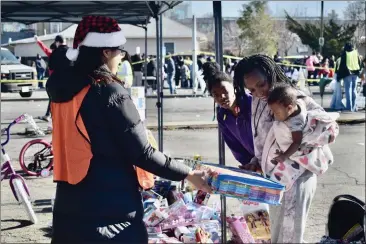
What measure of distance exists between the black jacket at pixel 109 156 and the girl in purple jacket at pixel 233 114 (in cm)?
126

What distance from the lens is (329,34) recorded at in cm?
4244

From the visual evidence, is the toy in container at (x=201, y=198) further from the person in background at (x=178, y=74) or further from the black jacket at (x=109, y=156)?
the person in background at (x=178, y=74)

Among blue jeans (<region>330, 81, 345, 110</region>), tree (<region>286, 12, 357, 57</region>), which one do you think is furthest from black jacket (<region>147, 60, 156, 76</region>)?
tree (<region>286, 12, 357, 57</region>)

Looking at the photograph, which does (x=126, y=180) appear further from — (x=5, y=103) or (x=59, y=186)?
(x=5, y=103)

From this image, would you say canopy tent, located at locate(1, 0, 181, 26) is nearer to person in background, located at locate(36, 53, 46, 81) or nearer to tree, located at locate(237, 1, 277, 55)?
person in background, located at locate(36, 53, 46, 81)

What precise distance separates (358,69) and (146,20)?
800 cm

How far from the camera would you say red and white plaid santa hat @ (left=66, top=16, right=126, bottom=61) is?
295 centimetres

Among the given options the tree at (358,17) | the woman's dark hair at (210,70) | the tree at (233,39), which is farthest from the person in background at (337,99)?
the tree at (233,39)

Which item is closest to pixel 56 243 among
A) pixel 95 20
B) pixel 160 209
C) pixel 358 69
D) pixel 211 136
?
pixel 95 20

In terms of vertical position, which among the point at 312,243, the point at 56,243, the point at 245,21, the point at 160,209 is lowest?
the point at 312,243

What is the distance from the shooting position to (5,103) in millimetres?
21625

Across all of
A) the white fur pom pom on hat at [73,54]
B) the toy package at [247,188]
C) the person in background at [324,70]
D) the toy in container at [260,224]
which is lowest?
the toy in container at [260,224]

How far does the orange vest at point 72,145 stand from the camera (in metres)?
2.83

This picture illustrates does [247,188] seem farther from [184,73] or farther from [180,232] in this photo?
[184,73]
